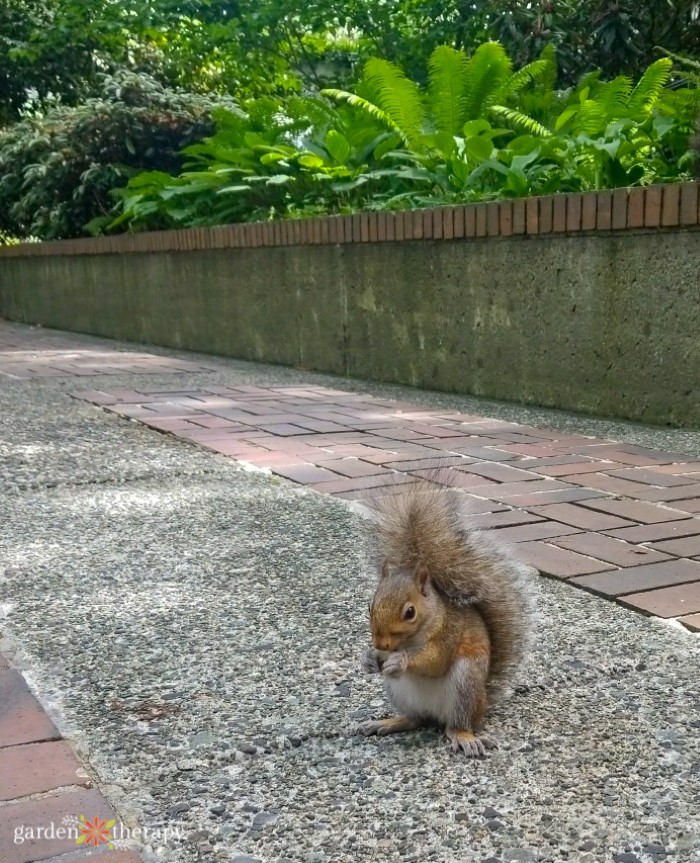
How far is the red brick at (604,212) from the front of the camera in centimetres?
554

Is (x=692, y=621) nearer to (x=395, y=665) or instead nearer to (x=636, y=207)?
(x=395, y=665)

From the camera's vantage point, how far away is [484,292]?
6477 millimetres

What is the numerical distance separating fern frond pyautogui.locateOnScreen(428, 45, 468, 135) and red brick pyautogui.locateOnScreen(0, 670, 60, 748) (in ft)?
22.6

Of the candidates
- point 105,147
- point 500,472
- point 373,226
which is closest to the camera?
point 500,472

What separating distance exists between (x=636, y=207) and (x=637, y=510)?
2.33m

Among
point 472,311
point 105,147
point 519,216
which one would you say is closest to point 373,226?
point 472,311

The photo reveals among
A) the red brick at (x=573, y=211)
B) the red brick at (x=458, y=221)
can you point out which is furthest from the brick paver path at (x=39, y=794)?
the red brick at (x=458, y=221)

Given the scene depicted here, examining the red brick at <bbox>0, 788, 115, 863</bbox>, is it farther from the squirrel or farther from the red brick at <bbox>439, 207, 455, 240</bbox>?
the red brick at <bbox>439, 207, 455, 240</bbox>

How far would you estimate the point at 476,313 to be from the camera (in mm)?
6574

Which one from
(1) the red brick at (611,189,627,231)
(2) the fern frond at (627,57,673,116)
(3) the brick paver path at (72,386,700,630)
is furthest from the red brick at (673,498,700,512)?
(2) the fern frond at (627,57,673,116)

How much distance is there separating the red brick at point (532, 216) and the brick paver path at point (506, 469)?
1256 millimetres

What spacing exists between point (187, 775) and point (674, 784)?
3.03 feet

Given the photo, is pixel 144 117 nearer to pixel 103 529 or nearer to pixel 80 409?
pixel 80 409

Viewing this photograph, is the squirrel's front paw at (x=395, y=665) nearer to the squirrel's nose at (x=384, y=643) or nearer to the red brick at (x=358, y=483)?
the squirrel's nose at (x=384, y=643)
